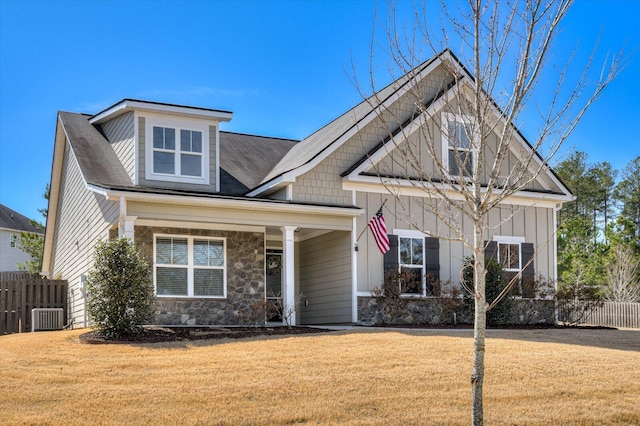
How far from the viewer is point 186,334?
15.0m

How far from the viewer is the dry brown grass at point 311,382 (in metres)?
9.72

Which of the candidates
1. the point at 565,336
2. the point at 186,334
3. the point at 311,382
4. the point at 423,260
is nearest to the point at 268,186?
the point at 423,260

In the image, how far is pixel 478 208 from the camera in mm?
8750

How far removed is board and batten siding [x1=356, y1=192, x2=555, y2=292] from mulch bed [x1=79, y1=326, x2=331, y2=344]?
3.06m

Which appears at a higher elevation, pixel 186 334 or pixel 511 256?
pixel 511 256

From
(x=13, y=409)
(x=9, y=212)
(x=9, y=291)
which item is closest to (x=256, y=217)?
(x=9, y=291)

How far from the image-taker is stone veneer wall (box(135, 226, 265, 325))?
1789cm

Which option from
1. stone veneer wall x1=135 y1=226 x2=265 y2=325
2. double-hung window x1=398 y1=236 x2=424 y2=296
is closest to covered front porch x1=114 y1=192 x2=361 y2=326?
stone veneer wall x1=135 y1=226 x2=265 y2=325

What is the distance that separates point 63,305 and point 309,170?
808 cm

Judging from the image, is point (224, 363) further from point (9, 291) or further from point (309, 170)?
point (9, 291)

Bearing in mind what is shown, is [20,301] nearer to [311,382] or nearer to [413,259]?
[413,259]

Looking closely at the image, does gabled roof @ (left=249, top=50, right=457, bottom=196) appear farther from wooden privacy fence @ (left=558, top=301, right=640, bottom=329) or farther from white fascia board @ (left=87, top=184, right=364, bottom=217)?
wooden privacy fence @ (left=558, top=301, right=640, bottom=329)

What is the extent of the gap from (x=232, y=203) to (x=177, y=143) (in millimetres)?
2756

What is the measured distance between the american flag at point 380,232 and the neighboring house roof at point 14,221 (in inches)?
1464
